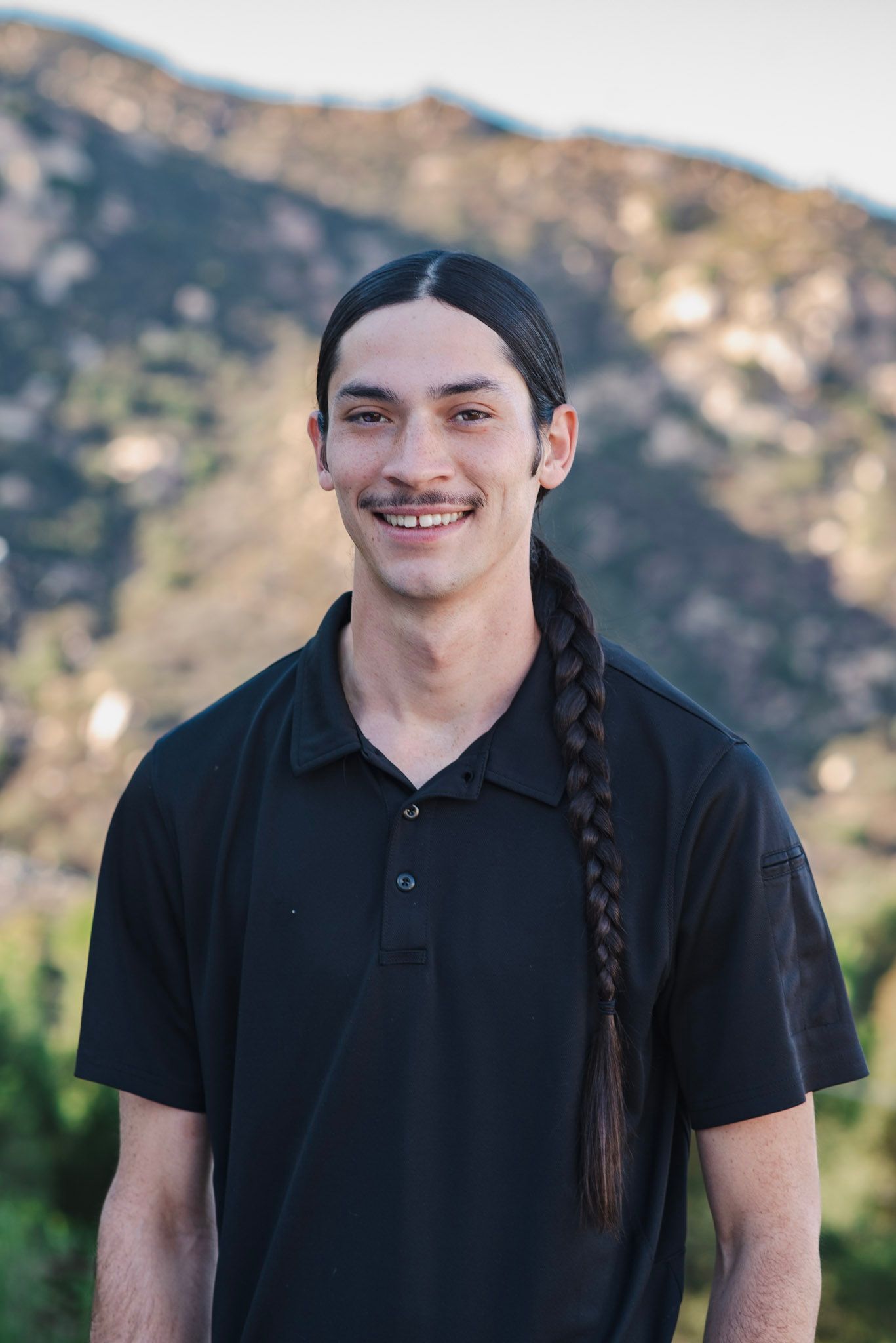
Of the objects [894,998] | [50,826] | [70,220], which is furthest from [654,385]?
[894,998]

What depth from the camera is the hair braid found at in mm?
1461

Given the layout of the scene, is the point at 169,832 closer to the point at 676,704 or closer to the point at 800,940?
the point at 676,704

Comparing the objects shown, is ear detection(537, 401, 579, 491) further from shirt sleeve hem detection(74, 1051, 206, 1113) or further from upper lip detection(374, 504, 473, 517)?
shirt sleeve hem detection(74, 1051, 206, 1113)

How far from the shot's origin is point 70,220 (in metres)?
24.8

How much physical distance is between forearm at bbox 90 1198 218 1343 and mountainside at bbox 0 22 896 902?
1376 cm

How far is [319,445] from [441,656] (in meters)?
0.39

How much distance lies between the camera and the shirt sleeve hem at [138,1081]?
168 cm

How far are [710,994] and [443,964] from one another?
325 millimetres

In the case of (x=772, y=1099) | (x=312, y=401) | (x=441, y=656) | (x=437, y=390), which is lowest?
(x=772, y=1099)

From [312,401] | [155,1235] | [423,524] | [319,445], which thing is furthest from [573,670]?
[312,401]

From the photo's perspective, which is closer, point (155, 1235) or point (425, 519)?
point (425, 519)

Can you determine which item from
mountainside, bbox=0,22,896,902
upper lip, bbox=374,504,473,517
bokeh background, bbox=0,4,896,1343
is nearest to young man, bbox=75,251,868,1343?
upper lip, bbox=374,504,473,517

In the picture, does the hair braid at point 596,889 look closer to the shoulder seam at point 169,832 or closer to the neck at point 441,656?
the neck at point 441,656

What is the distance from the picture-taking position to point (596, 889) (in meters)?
1.50
